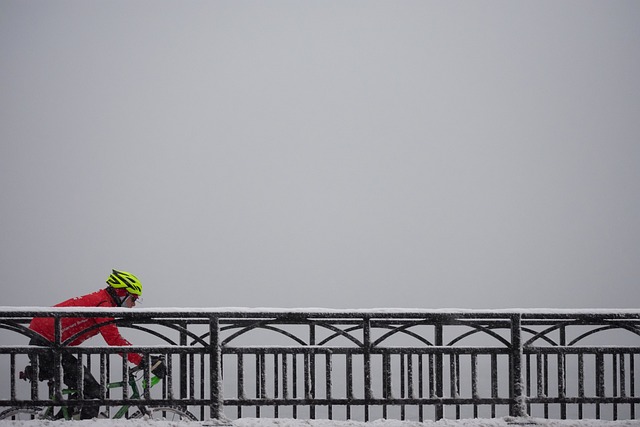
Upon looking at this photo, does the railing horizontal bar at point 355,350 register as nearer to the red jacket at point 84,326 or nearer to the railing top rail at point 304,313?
the railing top rail at point 304,313

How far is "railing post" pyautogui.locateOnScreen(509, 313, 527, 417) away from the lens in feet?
29.9

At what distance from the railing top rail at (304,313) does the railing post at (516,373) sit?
0.57 feet

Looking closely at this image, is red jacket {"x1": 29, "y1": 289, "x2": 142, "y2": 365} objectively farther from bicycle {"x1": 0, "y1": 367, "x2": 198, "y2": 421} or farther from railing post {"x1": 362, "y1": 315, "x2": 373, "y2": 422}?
railing post {"x1": 362, "y1": 315, "x2": 373, "y2": 422}

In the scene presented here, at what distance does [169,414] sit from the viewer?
8.84m

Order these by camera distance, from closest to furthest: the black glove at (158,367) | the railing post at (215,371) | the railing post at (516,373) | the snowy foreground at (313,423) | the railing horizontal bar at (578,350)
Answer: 1. the snowy foreground at (313,423)
2. the railing post at (215,371)
3. the black glove at (158,367)
4. the railing post at (516,373)
5. the railing horizontal bar at (578,350)

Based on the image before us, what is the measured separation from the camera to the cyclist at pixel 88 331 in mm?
8734

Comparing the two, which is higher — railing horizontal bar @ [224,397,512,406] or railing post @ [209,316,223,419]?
railing post @ [209,316,223,419]

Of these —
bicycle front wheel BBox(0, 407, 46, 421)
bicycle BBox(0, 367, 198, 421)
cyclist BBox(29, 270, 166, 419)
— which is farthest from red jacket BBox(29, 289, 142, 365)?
bicycle front wheel BBox(0, 407, 46, 421)

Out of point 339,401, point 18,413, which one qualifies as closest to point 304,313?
point 339,401

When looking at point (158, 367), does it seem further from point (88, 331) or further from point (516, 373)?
point (516, 373)

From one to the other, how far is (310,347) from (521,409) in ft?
8.98

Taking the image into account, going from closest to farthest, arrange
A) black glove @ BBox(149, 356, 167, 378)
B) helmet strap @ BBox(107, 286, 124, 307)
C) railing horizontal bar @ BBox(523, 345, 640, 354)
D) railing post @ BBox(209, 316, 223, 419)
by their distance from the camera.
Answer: railing post @ BBox(209, 316, 223, 419) < black glove @ BBox(149, 356, 167, 378) < helmet strap @ BBox(107, 286, 124, 307) < railing horizontal bar @ BBox(523, 345, 640, 354)

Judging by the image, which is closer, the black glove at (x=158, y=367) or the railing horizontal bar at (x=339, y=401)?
the black glove at (x=158, y=367)

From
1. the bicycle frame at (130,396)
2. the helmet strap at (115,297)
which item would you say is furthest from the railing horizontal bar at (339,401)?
the helmet strap at (115,297)
